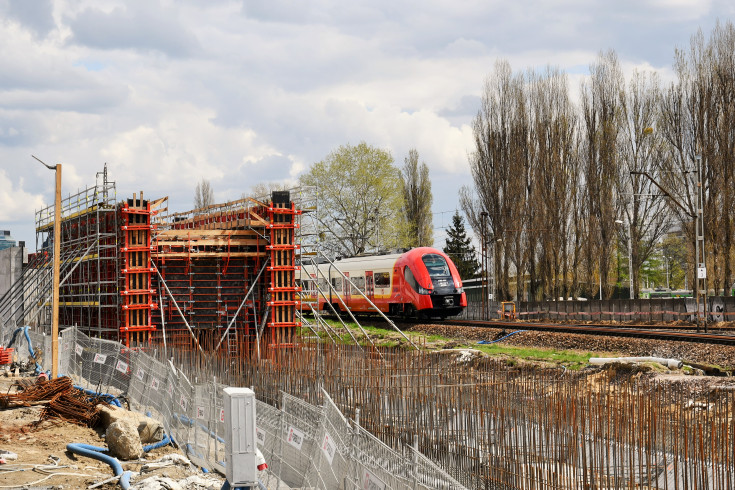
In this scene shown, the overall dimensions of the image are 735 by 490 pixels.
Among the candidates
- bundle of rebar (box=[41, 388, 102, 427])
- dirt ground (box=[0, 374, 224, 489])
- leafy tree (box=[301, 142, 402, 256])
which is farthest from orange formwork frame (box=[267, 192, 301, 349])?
leafy tree (box=[301, 142, 402, 256])

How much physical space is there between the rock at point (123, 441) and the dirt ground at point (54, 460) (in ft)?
0.50

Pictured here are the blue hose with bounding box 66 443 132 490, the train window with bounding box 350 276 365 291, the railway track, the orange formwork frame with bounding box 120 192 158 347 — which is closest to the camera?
the blue hose with bounding box 66 443 132 490

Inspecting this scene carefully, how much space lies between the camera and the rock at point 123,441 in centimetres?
1182

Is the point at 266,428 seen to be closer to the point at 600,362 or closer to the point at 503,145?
the point at 600,362

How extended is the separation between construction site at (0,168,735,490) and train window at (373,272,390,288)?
2551 millimetres

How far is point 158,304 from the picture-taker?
2709 cm

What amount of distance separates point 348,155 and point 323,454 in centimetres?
5555

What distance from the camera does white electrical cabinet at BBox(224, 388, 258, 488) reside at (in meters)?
8.50

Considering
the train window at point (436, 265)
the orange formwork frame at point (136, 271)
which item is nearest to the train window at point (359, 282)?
the train window at point (436, 265)

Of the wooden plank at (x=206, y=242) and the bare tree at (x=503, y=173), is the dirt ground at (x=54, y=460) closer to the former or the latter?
the wooden plank at (x=206, y=242)

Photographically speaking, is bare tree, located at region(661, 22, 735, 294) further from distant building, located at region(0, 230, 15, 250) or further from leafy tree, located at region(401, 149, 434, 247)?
distant building, located at region(0, 230, 15, 250)

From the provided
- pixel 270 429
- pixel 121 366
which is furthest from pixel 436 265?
pixel 270 429

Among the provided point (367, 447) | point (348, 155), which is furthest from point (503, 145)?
point (367, 447)

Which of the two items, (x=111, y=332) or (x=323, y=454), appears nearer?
(x=323, y=454)
